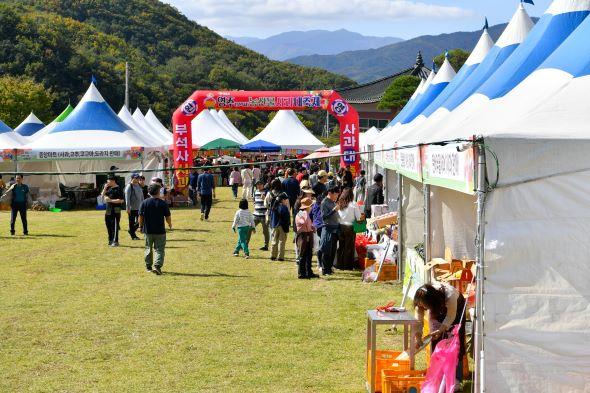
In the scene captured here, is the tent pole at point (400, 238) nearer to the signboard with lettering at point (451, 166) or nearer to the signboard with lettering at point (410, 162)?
the signboard with lettering at point (410, 162)

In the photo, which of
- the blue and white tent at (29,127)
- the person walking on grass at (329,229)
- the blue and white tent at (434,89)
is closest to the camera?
the person walking on grass at (329,229)

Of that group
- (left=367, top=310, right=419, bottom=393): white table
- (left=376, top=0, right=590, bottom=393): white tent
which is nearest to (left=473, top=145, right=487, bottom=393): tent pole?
(left=376, top=0, right=590, bottom=393): white tent

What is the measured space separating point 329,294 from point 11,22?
67.1 metres

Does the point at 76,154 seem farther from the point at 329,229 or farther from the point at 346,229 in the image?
the point at 329,229

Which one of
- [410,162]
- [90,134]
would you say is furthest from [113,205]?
[90,134]

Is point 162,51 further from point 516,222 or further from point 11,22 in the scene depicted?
point 516,222

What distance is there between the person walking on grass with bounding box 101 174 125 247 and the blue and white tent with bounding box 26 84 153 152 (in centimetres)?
922

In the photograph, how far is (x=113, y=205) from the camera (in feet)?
53.4

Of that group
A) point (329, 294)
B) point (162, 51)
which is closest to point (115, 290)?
point (329, 294)

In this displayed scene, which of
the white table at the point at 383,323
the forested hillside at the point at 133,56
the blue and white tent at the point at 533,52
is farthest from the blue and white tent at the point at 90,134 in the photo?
the forested hillside at the point at 133,56

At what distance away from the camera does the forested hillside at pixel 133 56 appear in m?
70.4

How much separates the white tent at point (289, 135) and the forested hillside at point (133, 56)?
3509 centimetres

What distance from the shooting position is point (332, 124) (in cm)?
8406

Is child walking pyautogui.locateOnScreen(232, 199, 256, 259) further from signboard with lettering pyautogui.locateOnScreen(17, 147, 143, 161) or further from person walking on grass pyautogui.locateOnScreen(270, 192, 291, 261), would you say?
signboard with lettering pyautogui.locateOnScreen(17, 147, 143, 161)
